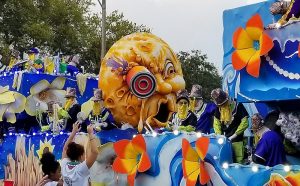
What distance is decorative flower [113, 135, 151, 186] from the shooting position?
7.71 metres

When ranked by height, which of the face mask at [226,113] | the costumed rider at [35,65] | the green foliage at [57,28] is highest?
the green foliage at [57,28]

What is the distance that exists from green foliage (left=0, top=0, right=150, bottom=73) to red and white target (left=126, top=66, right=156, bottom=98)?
2016 centimetres

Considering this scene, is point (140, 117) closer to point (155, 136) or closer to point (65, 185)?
point (155, 136)

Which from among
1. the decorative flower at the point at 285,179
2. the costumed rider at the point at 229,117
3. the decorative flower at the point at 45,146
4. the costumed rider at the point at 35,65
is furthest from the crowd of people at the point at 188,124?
the costumed rider at the point at 35,65

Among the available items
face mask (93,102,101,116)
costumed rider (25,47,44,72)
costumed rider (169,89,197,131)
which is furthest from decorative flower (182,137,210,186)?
costumed rider (25,47,44,72)

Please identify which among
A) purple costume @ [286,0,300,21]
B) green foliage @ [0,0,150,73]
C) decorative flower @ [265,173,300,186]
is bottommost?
decorative flower @ [265,173,300,186]

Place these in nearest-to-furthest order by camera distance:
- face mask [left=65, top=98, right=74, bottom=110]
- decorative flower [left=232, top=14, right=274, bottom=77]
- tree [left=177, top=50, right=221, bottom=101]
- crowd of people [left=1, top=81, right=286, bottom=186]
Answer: decorative flower [left=232, top=14, right=274, bottom=77]
crowd of people [left=1, top=81, right=286, bottom=186]
face mask [left=65, top=98, right=74, bottom=110]
tree [left=177, top=50, right=221, bottom=101]

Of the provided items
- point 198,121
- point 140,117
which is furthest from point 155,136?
point 140,117

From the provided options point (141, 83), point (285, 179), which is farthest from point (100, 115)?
point (285, 179)

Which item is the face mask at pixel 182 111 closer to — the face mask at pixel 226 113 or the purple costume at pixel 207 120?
the purple costume at pixel 207 120

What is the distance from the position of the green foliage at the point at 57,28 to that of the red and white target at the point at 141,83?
20163mm

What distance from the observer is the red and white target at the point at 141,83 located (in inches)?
366

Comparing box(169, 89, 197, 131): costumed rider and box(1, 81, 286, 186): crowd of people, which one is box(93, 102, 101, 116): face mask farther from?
box(169, 89, 197, 131): costumed rider

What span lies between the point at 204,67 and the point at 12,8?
12.4m
